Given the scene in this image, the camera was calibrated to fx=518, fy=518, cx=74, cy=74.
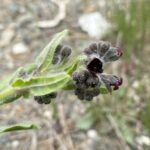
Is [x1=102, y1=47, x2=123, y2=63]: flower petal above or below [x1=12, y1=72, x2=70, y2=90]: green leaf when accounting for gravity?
above

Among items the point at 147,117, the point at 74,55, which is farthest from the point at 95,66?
the point at 74,55

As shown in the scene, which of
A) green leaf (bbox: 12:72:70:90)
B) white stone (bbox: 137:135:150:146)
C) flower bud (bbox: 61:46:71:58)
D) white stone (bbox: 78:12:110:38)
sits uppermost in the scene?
white stone (bbox: 78:12:110:38)

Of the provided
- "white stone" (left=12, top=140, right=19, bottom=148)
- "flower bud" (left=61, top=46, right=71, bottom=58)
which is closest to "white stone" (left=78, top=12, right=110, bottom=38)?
"white stone" (left=12, top=140, right=19, bottom=148)

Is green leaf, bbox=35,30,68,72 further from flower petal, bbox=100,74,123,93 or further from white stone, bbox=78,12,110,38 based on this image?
white stone, bbox=78,12,110,38

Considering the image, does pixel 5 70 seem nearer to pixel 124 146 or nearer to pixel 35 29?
pixel 35 29

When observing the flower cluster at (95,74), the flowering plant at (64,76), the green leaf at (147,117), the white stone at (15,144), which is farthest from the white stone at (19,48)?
the flower cluster at (95,74)

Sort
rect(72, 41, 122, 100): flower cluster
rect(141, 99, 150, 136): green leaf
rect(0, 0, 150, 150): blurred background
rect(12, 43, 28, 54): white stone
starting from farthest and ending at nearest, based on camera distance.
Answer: rect(12, 43, 28, 54): white stone → rect(0, 0, 150, 150): blurred background → rect(141, 99, 150, 136): green leaf → rect(72, 41, 122, 100): flower cluster
